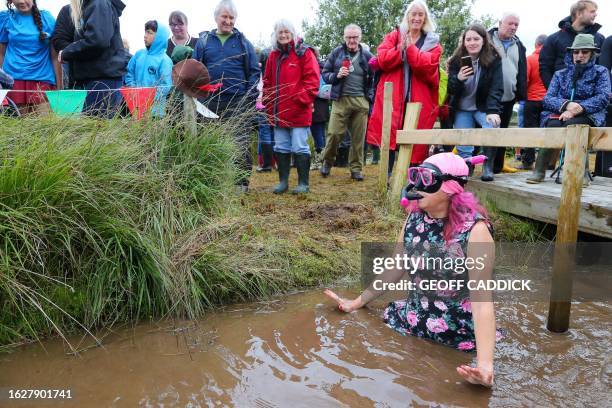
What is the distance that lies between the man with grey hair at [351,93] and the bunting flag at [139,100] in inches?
133

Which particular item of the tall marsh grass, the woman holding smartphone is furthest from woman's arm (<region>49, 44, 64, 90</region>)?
the woman holding smartphone

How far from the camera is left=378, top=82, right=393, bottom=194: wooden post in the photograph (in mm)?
6141

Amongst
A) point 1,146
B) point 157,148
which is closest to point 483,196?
point 157,148

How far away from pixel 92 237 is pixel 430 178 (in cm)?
202

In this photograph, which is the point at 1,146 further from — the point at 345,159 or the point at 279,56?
the point at 345,159

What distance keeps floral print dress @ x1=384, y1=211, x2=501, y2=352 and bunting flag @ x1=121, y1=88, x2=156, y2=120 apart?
256 centimetres

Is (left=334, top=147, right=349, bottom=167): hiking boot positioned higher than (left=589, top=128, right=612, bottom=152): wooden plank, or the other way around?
(left=589, top=128, right=612, bottom=152): wooden plank

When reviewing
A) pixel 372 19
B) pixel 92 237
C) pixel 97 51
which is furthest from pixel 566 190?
pixel 372 19

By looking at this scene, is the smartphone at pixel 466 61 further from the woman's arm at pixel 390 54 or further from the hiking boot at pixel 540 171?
the hiking boot at pixel 540 171

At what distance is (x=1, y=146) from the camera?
326 centimetres

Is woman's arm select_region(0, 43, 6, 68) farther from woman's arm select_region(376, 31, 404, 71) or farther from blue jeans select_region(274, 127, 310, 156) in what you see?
woman's arm select_region(376, 31, 404, 71)

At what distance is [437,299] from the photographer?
3.06 meters

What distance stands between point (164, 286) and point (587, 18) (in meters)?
6.10

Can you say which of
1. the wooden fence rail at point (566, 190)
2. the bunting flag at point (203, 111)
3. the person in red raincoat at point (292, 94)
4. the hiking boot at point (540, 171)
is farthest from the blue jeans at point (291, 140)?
the wooden fence rail at point (566, 190)
